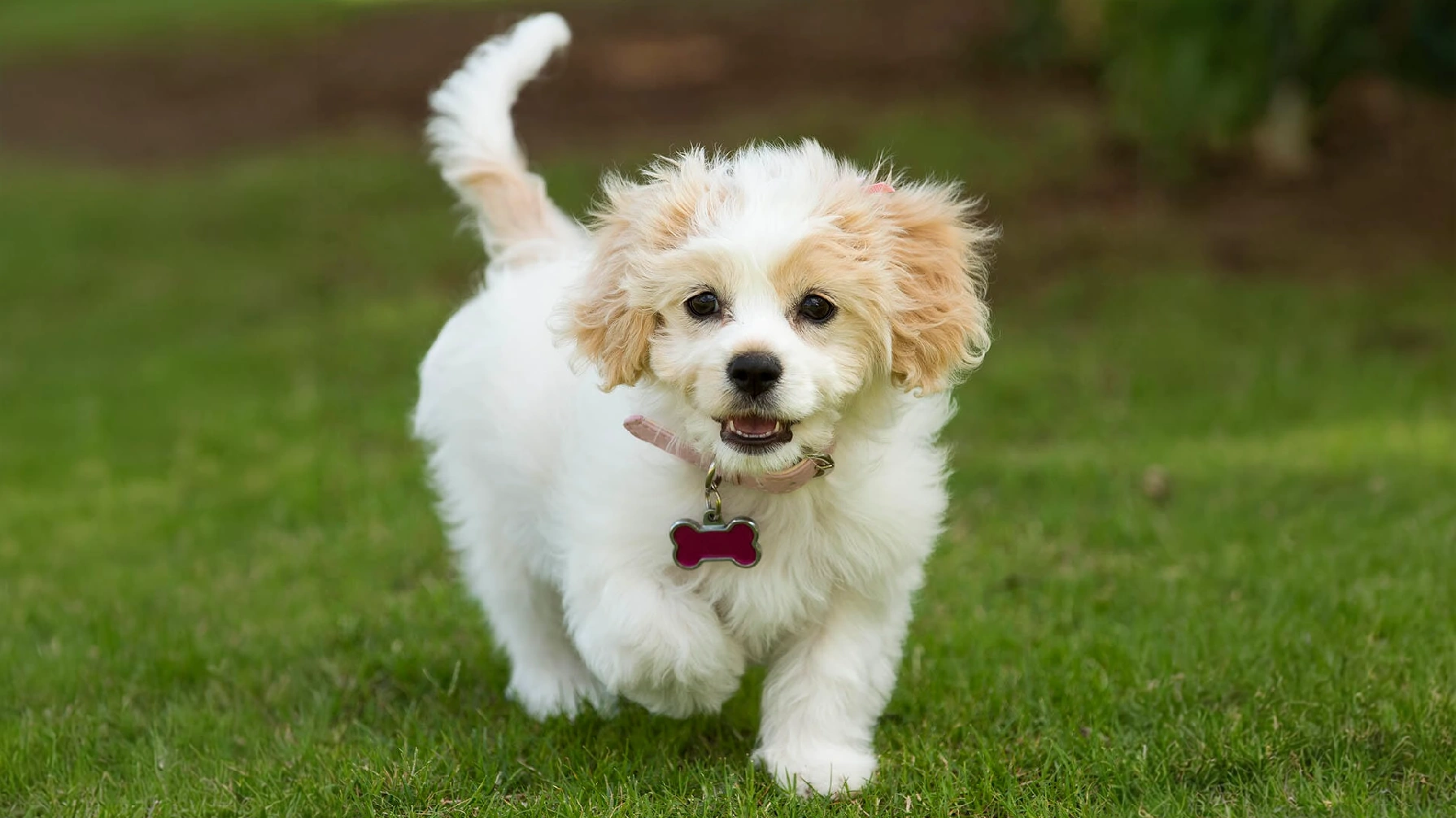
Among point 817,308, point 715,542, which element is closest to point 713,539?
point 715,542

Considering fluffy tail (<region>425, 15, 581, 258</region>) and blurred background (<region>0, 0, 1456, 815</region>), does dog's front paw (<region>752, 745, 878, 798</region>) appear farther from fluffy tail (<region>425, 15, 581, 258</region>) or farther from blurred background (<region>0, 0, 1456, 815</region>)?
fluffy tail (<region>425, 15, 581, 258</region>)

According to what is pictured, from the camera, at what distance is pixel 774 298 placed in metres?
3.90

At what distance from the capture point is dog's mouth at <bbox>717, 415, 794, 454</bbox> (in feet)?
12.7

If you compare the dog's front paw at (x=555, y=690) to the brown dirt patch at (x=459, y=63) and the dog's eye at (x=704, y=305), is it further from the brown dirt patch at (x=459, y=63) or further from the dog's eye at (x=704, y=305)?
the brown dirt patch at (x=459, y=63)

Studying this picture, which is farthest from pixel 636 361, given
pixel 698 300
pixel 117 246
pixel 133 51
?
pixel 133 51

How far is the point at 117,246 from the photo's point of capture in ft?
48.7

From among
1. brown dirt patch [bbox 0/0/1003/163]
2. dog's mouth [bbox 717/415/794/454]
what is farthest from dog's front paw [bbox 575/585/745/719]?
brown dirt patch [bbox 0/0/1003/163]

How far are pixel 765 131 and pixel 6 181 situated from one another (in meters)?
8.15

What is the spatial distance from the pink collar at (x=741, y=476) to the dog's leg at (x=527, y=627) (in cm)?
109

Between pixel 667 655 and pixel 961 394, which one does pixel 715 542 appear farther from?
pixel 961 394

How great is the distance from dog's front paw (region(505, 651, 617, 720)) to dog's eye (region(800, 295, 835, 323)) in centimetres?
160

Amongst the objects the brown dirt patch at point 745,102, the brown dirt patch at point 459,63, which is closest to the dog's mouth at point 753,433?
the brown dirt patch at point 745,102

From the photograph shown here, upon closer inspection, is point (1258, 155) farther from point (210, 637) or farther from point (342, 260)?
point (210, 637)

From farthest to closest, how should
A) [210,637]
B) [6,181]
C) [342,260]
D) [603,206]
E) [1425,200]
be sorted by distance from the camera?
[6,181] → [342,260] → [1425,200] → [210,637] → [603,206]
